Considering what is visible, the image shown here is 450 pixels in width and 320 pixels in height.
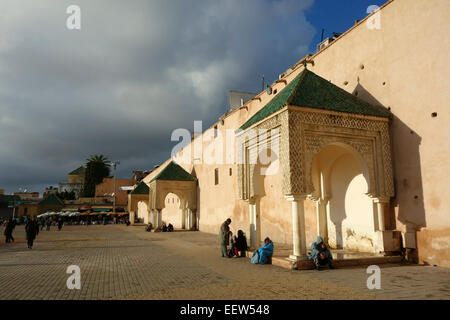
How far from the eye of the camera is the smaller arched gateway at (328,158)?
7.78 m

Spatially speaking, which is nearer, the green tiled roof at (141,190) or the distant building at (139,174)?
the green tiled roof at (141,190)

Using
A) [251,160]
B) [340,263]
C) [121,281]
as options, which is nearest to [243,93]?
[251,160]

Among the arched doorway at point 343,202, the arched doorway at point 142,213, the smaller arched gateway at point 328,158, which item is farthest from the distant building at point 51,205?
the arched doorway at point 343,202

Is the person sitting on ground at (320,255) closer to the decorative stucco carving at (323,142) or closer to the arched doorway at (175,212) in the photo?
the decorative stucco carving at (323,142)

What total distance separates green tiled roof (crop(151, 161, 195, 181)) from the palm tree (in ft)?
131

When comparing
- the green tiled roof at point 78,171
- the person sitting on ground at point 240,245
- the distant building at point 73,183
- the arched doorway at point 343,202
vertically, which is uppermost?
the green tiled roof at point 78,171

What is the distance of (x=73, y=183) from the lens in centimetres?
8012

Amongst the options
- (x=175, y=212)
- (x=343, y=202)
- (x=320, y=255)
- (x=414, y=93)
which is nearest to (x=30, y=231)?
(x=320, y=255)

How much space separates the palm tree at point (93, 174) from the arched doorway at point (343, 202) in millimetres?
56178

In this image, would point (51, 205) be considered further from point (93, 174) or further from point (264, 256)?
point (264, 256)

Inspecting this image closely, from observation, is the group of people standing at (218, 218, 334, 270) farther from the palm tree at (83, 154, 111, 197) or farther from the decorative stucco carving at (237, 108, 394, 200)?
the palm tree at (83, 154, 111, 197)

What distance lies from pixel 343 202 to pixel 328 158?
4.96ft
